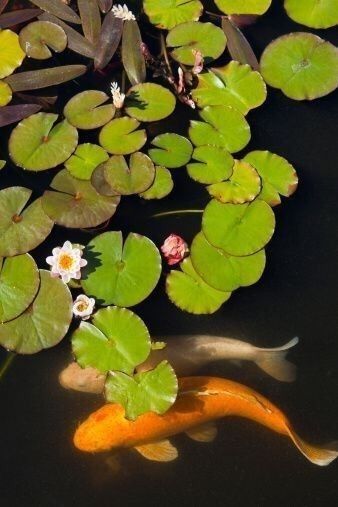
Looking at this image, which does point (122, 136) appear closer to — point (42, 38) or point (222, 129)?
point (222, 129)

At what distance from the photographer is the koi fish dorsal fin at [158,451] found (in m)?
2.38

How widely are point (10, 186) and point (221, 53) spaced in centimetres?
106

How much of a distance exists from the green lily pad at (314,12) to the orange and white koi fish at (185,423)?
1657mm

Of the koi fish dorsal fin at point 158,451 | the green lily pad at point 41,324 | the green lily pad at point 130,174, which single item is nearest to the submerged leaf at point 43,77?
the green lily pad at point 130,174

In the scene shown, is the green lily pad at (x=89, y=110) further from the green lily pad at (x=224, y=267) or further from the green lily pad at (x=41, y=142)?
the green lily pad at (x=224, y=267)

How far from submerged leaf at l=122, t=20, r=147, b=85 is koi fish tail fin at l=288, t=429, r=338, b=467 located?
5.03 ft

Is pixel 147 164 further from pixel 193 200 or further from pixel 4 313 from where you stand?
pixel 4 313

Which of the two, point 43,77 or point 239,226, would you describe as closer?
point 239,226

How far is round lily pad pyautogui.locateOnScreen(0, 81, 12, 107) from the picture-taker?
2.75 m

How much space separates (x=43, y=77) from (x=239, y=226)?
3.43ft

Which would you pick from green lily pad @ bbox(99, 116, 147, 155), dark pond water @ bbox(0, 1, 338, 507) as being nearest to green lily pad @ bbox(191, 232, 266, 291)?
dark pond water @ bbox(0, 1, 338, 507)

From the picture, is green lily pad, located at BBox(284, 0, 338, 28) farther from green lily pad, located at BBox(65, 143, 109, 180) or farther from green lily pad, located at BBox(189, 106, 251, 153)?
green lily pad, located at BBox(65, 143, 109, 180)

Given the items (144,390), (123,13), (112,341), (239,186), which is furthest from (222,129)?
(144,390)

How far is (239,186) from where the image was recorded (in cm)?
258
